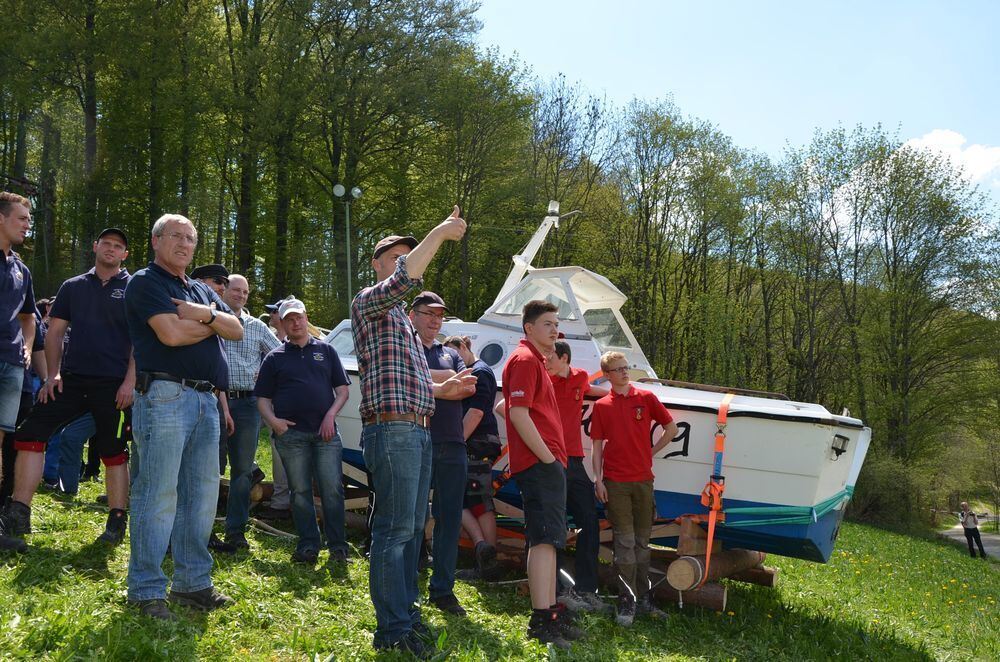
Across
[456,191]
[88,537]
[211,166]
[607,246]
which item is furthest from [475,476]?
[607,246]

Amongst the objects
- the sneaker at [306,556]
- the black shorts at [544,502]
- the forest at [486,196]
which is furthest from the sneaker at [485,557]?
the forest at [486,196]

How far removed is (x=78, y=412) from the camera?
4.89 m

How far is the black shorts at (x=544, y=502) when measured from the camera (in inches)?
168

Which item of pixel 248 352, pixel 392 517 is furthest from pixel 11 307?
pixel 392 517

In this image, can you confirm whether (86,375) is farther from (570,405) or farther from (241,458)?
(570,405)

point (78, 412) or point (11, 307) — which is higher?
point (11, 307)

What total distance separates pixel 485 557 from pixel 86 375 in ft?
10.2

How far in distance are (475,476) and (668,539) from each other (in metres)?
1.99

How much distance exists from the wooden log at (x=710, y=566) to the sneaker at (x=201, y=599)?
315 centimetres

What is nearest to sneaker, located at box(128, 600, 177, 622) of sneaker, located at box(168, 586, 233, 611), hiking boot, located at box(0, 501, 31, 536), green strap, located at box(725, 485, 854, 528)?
sneaker, located at box(168, 586, 233, 611)

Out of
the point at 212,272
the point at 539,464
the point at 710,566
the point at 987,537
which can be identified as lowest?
the point at 987,537

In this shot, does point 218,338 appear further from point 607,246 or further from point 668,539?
point 607,246

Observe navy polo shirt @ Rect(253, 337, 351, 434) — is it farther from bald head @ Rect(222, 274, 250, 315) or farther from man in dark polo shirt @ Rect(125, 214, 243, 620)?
man in dark polo shirt @ Rect(125, 214, 243, 620)

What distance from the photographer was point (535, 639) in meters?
4.30
